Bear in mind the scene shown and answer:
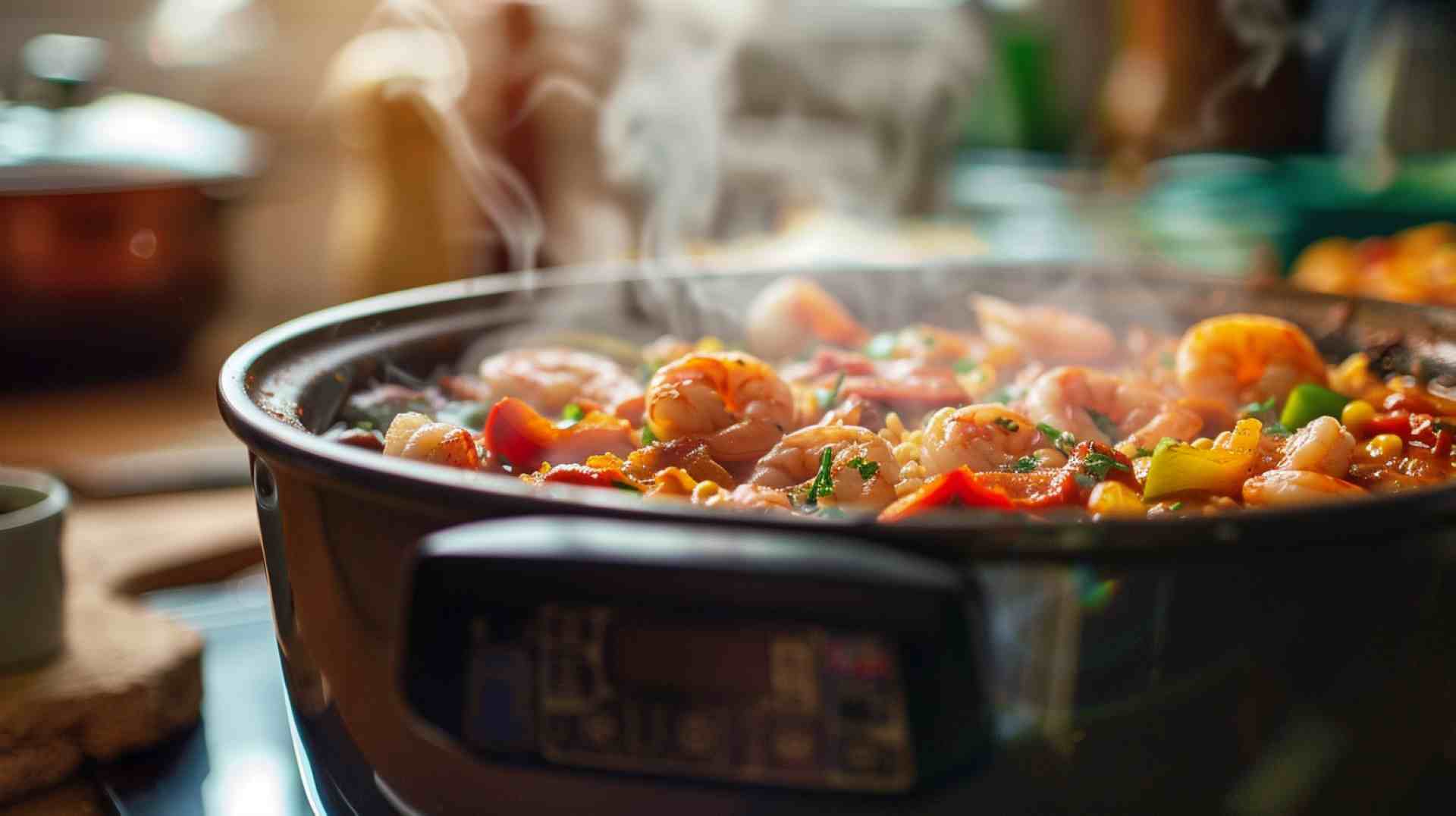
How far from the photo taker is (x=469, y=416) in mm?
1507

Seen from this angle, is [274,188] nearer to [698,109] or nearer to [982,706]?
[698,109]

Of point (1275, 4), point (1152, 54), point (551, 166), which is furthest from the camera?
point (1152, 54)

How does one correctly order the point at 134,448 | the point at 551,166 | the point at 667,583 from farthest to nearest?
the point at 551,166, the point at 134,448, the point at 667,583

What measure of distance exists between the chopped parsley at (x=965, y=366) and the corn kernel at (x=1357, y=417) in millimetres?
477

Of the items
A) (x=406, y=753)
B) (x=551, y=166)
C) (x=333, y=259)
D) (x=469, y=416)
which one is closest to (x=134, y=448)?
(x=551, y=166)

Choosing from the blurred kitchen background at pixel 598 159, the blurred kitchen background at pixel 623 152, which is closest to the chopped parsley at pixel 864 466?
the blurred kitchen background at pixel 598 159

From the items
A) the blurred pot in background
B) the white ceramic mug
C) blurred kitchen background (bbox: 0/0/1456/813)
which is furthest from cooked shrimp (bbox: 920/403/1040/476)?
the blurred pot in background

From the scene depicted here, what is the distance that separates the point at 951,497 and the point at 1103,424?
0.49 meters

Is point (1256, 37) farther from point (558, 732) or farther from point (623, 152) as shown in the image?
point (558, 732)

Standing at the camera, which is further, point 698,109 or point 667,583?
point 698,109

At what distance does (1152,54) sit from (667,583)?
263 inches

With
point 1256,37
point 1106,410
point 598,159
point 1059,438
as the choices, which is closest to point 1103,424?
point 1106,410

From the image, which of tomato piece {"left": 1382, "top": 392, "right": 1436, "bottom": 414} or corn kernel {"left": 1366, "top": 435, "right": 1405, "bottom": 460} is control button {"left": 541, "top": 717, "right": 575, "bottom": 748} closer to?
corn kernel {"left": 1366, "top": 435, "right": 1405, "bottom": 460}

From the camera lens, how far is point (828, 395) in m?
1.56
